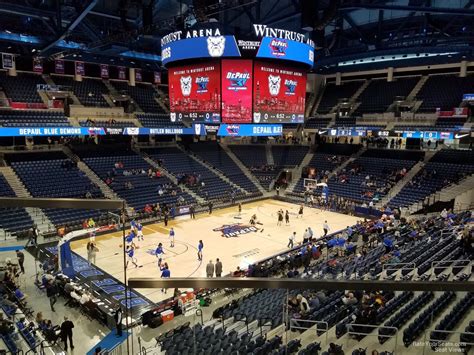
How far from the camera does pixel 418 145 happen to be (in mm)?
37031

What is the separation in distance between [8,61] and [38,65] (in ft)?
9.19

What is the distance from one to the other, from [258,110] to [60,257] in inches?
473

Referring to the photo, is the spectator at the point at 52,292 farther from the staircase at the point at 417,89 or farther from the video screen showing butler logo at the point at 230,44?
the staircase at the point at 417,89

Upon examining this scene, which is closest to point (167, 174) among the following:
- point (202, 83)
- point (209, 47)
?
point (202, 83)

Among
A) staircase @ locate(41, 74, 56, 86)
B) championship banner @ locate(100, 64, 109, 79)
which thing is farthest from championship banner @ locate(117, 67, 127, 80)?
staircase @ locate(41, 74, 56, 86)

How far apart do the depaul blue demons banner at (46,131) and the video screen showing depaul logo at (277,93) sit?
53.6 ft

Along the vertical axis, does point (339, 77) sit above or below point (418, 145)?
above

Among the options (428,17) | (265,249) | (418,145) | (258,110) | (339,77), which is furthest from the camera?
(339,77)

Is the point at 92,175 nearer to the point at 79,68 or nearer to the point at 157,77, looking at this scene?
the point at 79,68

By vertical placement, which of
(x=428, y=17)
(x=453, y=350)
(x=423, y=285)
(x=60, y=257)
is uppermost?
(x=428, y=17)

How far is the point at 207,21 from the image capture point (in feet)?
65.2

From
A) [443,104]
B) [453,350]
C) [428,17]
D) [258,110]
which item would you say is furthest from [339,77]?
[453,350]

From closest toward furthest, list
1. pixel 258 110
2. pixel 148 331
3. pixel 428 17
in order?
pixel 148 331
pixel 258 110
pixel 428 17

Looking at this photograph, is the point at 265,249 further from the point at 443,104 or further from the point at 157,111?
the point at 443,104
